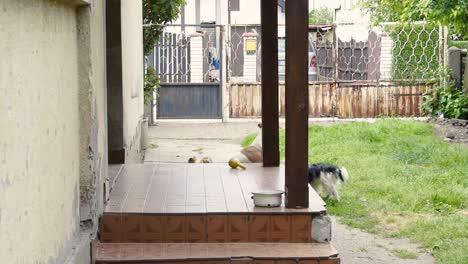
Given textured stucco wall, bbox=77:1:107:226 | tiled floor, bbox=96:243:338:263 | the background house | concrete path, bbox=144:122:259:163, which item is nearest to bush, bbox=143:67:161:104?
concrete path, bbox=144:122:259:163

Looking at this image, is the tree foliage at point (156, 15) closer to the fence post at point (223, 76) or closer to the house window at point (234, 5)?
the fence post at point (223, 76)

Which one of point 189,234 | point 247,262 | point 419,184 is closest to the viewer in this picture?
point 247,262

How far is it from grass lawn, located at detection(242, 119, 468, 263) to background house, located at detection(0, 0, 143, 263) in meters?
3.40

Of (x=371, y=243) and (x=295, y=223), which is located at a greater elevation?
(x=295, y=223)

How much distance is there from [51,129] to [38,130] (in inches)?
15.6

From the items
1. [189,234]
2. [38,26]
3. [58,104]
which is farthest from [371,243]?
[38,26]

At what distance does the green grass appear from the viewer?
7.84 m

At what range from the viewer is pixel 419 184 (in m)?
11.3

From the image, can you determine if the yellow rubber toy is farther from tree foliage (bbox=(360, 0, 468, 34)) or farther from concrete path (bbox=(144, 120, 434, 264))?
tree foliage (bbox=(360, 0, 468, 34))

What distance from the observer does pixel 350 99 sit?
70.5 ft

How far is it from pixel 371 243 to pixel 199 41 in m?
→ 14.5

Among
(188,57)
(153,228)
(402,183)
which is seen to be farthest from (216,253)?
(188,57)

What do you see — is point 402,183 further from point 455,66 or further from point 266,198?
point 455,66

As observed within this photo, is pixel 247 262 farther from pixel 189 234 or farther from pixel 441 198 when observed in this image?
pixel 441 198
